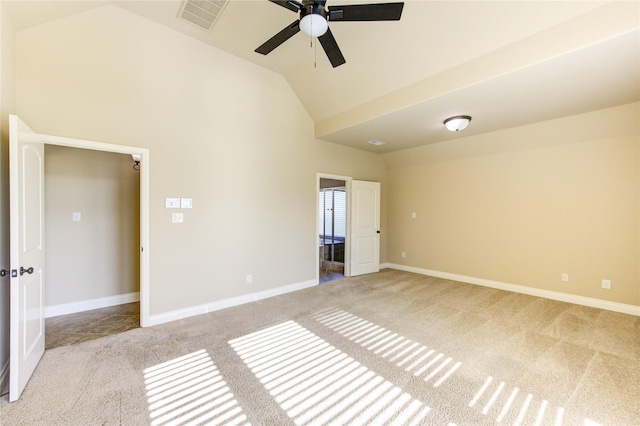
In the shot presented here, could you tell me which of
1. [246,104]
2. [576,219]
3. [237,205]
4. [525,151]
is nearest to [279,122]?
[246,104]

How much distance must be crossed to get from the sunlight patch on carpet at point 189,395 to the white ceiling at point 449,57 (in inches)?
132

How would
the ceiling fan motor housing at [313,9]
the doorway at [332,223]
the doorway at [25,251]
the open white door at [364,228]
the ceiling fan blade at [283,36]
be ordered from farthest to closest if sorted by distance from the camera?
the doorway at [332,223] → the open white door at [364,228] → the ceiling fan blade at [283,36] → the ceiling fan motor housing at [313,9] → the doorway at [25,251]

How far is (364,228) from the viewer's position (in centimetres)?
588

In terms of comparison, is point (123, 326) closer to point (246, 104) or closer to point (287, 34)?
point (246, 104)

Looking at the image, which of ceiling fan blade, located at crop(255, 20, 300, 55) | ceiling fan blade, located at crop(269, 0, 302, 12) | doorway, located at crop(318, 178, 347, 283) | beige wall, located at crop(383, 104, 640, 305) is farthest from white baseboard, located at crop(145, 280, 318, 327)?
ceiling fan blade, located at crop(269, 0, 302, 12)

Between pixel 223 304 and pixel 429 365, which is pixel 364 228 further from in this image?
pixel 429 365

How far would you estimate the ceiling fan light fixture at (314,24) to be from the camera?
2.05 metres

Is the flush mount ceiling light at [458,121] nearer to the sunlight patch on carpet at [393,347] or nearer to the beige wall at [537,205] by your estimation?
the beige wall at [537,205]

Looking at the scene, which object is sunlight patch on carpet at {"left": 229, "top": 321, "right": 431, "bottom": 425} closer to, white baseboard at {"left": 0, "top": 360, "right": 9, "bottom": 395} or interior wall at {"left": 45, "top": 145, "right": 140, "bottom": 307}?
white baseboard at {"left": 0, "top": 360, "right": 9, "bottom": 395}

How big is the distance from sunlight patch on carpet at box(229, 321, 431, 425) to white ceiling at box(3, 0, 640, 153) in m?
3.08

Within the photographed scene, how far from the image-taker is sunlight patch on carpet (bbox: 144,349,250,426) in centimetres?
180

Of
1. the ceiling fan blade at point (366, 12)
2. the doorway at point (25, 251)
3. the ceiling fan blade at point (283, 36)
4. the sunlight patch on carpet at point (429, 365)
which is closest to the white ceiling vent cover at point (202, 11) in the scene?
the ceiling fan blade at point (283, 36)

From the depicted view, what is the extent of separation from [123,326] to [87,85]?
2729 millimetres

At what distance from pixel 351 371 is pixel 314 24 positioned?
283 cm
